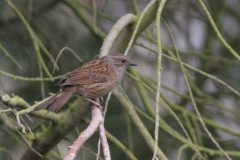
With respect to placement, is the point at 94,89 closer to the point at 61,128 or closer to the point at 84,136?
the point at 61,128

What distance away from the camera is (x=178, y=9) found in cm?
501

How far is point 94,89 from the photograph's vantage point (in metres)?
3.41

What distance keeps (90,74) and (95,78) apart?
80 mm

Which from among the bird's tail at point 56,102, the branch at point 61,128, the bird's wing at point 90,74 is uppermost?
the bird's wing at point 90,74

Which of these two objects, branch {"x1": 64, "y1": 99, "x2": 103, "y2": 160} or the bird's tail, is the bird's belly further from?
branch {"x1": 64, "y1": 99, "x2": 103, "y2": 160}

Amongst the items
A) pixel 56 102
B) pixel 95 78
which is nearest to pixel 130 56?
pixel 95 78

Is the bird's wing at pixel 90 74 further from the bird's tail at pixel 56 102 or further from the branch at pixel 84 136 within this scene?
the branch at pixel 84 136

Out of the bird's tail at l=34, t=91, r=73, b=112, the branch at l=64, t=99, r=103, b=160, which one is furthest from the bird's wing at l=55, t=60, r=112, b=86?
the branch at l=64, t=99, r=103, b=160

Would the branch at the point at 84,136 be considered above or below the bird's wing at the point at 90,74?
below

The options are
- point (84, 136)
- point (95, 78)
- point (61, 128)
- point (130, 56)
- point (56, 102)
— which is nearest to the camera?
point (84, 136)

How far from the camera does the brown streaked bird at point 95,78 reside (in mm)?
3318

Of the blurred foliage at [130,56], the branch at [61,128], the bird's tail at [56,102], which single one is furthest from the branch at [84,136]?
the blurred foliage at [130,56]

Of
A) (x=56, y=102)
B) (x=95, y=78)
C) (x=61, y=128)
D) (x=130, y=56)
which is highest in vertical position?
(x=130, y=56)

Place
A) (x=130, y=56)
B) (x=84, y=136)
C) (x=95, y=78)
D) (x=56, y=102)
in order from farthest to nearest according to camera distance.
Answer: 1. (x=130, y=56)
2. (x=95, y=78)
3. (x=56, y=102)
4. (x=84, y=136)
